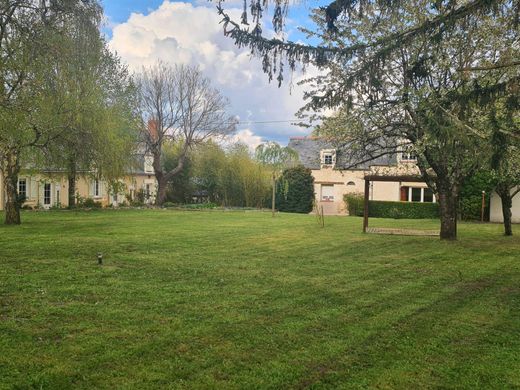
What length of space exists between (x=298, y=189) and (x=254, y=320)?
1031 inches

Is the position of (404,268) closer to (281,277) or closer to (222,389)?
(281,277)

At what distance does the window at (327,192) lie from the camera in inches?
1319

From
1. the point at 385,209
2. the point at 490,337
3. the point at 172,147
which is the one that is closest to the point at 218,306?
the point at 490,337

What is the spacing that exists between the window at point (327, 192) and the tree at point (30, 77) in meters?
21.6

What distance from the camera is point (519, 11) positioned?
5.24 metres

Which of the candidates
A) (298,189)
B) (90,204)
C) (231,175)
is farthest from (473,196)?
(90,204)

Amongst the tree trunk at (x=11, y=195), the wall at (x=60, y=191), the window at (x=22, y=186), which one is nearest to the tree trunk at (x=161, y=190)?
the wall at (x=60, y=191)

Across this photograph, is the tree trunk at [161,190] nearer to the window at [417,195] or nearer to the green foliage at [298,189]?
the green foliage at [298,189]

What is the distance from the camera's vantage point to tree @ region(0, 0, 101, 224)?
866cm

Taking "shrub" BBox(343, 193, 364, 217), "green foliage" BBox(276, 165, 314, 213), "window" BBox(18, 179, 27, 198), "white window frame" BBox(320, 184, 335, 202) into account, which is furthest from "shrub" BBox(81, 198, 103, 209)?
"shrub" BBox(343, 193, 364, 217)

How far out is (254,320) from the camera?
5148 millimetres

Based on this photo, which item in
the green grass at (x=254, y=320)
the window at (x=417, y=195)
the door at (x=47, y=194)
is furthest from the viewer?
the door at (x=47, y=194)

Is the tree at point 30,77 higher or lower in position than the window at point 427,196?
higher

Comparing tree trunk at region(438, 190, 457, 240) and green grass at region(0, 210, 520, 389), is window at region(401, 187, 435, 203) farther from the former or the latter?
green grass at region(0, 210, 520, 389)
